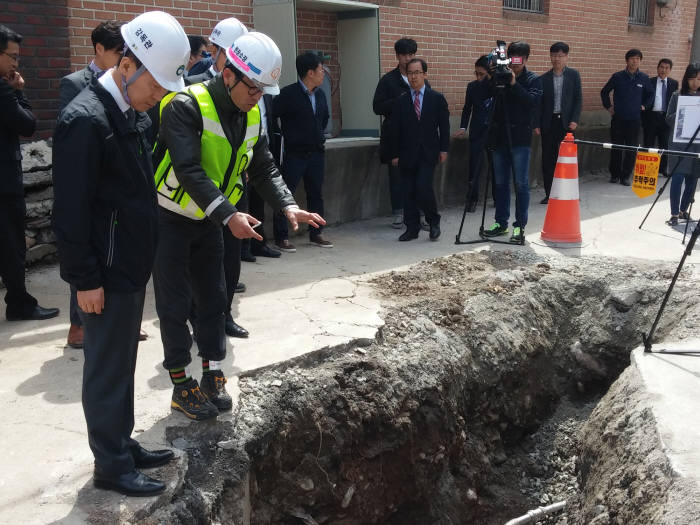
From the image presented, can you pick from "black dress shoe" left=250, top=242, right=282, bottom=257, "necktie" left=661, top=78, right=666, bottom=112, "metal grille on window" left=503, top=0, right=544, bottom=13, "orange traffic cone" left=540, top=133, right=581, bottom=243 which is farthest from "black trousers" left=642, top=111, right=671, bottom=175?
"black dress shoe" left=250, top=242, right=282, bottom=257

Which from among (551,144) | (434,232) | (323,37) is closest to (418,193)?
→ (434,232)

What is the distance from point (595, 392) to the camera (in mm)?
5621

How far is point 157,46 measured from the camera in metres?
2.52

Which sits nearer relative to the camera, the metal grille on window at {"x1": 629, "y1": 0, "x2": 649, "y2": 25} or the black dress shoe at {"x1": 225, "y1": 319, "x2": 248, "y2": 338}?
the black dress shoe at {"x1": 225, "y1": 319, "x2": 248, "y2": 338}

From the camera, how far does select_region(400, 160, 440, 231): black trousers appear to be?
7305 mm

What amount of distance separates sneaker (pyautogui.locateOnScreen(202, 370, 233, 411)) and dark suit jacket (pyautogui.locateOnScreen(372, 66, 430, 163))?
4.69m

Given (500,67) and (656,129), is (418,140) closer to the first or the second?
(500,67)

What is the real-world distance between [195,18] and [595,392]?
4863 millimetres

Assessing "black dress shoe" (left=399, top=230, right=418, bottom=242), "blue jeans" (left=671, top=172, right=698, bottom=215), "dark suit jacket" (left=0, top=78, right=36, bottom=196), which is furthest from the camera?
"blue jeans" (left=671, top=172, right=698, bottom=215)

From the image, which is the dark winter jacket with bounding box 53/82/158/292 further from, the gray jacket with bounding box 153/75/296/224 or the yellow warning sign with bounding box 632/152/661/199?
the yellow warning sign with bounding box 632/152/661/199

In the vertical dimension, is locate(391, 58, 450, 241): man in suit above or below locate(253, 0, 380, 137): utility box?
below

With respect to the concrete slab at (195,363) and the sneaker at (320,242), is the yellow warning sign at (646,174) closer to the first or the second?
the concrete slab at (195,363)

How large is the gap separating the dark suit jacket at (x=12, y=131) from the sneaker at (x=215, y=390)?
2.14 metres

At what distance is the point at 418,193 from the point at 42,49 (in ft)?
12.1
